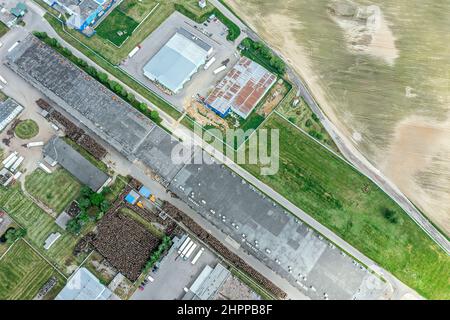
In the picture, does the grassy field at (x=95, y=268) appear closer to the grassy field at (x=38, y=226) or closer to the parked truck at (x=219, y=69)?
the grassy field at (x=38, y=226)

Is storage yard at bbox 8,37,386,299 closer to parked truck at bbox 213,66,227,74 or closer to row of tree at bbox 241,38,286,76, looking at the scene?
parked truck at bbox 213,66,227,74

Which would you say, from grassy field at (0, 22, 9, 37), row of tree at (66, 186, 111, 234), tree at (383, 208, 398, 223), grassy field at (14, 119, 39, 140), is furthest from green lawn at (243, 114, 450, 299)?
grassy field at (0, 22, 9, 37)

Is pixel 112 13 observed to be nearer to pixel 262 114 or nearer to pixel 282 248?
pixel 262 114

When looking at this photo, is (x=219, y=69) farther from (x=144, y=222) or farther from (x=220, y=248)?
(x=220, y=248)

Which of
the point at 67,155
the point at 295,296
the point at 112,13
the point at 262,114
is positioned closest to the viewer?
the point at 295,296

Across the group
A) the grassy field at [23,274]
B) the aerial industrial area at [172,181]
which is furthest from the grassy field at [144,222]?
the grassy field at [23,274]

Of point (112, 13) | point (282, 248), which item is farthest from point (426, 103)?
point (112, 13)
